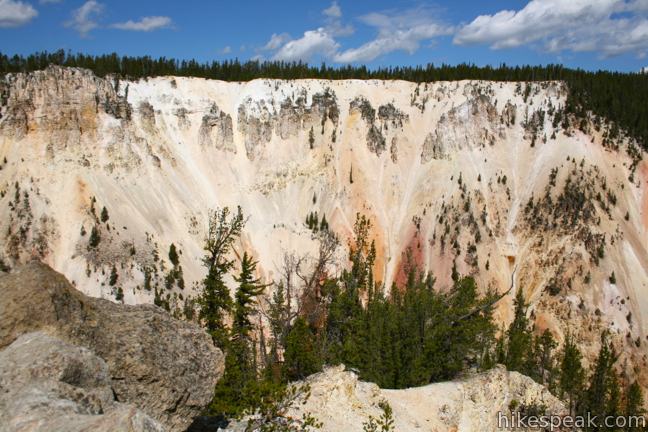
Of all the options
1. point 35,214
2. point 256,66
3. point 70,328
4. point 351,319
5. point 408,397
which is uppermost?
point 256,66

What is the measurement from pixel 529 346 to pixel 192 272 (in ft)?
115

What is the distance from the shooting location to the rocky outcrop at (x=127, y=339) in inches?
400

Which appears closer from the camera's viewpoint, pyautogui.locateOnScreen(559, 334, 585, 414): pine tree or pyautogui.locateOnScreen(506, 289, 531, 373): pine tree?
pyautogui.locateOnScreen(506, 289, 531, 373): pine tree

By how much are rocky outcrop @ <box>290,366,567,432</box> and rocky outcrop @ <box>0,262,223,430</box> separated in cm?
725

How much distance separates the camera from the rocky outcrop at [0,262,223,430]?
400 inches

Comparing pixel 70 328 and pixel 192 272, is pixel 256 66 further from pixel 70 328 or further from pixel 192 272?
pixel 70 328

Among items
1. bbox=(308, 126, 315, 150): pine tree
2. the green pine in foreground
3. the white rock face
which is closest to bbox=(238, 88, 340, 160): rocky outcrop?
the white rock face

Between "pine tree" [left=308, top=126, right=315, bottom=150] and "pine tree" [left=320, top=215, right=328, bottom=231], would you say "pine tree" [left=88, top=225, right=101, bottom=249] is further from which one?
"pine tree" [left=308, top=126, right=315, bottom=150]

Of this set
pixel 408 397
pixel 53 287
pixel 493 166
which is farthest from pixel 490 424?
pixel 493 166

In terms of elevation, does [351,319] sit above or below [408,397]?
below

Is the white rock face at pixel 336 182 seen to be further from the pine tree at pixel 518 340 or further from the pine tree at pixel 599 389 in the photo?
the pine tree at pixel 599 389

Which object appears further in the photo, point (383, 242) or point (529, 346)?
point (383, 242)

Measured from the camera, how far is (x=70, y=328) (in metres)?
10.5

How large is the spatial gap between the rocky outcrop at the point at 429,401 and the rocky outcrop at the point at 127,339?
725cm
